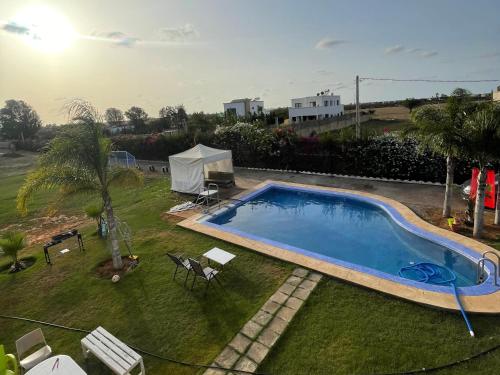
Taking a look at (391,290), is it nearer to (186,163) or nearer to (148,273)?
(148,273)

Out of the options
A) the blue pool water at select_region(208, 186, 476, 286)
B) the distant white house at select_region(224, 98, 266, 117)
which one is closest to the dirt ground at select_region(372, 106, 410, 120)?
the distant white house at select_region(224, 98, 266, 117)

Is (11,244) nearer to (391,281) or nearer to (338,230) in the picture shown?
(391,281)

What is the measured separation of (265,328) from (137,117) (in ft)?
217

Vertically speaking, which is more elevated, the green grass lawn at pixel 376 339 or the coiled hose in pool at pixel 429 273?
the green grass lawn at pixel 376 339

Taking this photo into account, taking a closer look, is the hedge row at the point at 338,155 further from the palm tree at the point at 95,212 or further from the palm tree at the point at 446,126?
the palm tree at the point at 95,212

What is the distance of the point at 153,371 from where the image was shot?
5078 mm

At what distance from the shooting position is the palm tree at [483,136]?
7.77 meters

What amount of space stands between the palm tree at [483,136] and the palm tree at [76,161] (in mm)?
9733

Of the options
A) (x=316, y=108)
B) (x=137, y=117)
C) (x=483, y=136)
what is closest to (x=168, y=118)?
(x=137, y=117)

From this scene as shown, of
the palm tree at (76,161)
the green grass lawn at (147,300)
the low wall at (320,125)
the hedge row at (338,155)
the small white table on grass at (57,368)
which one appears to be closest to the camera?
the small white table on grass at (57,368)

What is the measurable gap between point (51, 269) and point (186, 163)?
7.74 metres

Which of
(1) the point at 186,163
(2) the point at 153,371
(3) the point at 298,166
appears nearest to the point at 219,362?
(2) the point at 153,371

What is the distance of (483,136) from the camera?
7891 mm

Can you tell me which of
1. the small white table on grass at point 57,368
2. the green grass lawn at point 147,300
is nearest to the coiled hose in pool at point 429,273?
the green grass lawn at point 147,300
